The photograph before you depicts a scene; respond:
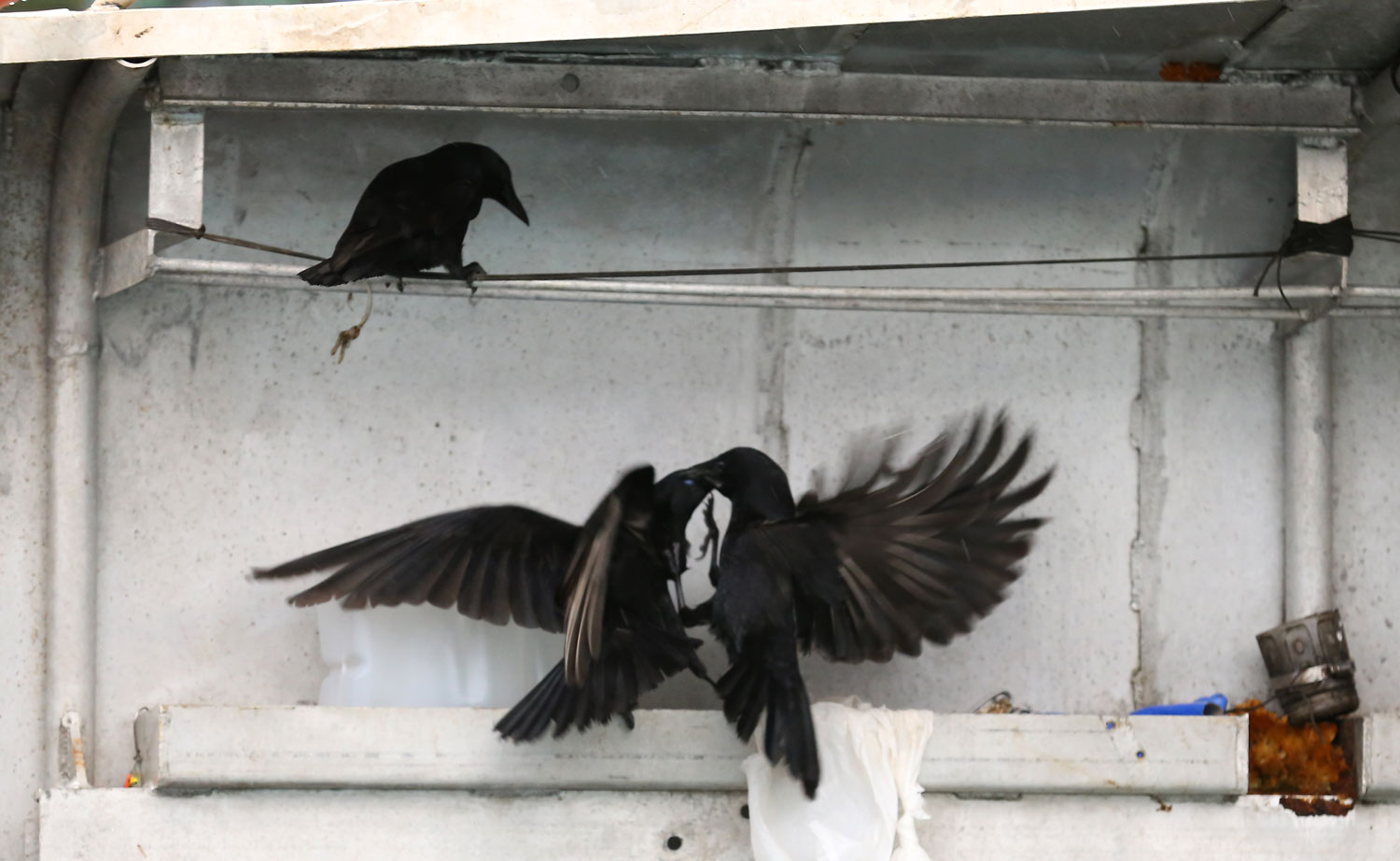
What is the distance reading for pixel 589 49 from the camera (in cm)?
289

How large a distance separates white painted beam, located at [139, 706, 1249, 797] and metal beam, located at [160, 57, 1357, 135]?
1022 millimetres

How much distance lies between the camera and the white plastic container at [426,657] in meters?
2.97

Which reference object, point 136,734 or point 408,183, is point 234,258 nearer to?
point 408,183

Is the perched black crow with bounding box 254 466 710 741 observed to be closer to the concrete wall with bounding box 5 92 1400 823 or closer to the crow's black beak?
the concrete wall with bounding box 5 92 1400 823

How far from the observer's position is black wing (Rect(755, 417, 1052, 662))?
9.32ft

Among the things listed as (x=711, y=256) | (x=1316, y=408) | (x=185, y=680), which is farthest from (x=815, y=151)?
(x=185, y=680)

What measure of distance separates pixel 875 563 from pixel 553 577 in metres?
0.58

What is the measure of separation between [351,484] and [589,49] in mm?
984

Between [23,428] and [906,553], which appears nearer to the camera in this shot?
[906,553]

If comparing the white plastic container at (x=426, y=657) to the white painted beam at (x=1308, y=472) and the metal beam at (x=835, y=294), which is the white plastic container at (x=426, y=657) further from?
the white painted beam at (x=1308, y=472)

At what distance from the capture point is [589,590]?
Answer: 2666 mm

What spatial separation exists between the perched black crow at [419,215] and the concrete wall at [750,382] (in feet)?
0.85

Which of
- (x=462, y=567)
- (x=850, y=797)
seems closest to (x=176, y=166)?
(x=462, y=567)

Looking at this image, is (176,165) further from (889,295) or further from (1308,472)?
(1308,472)
